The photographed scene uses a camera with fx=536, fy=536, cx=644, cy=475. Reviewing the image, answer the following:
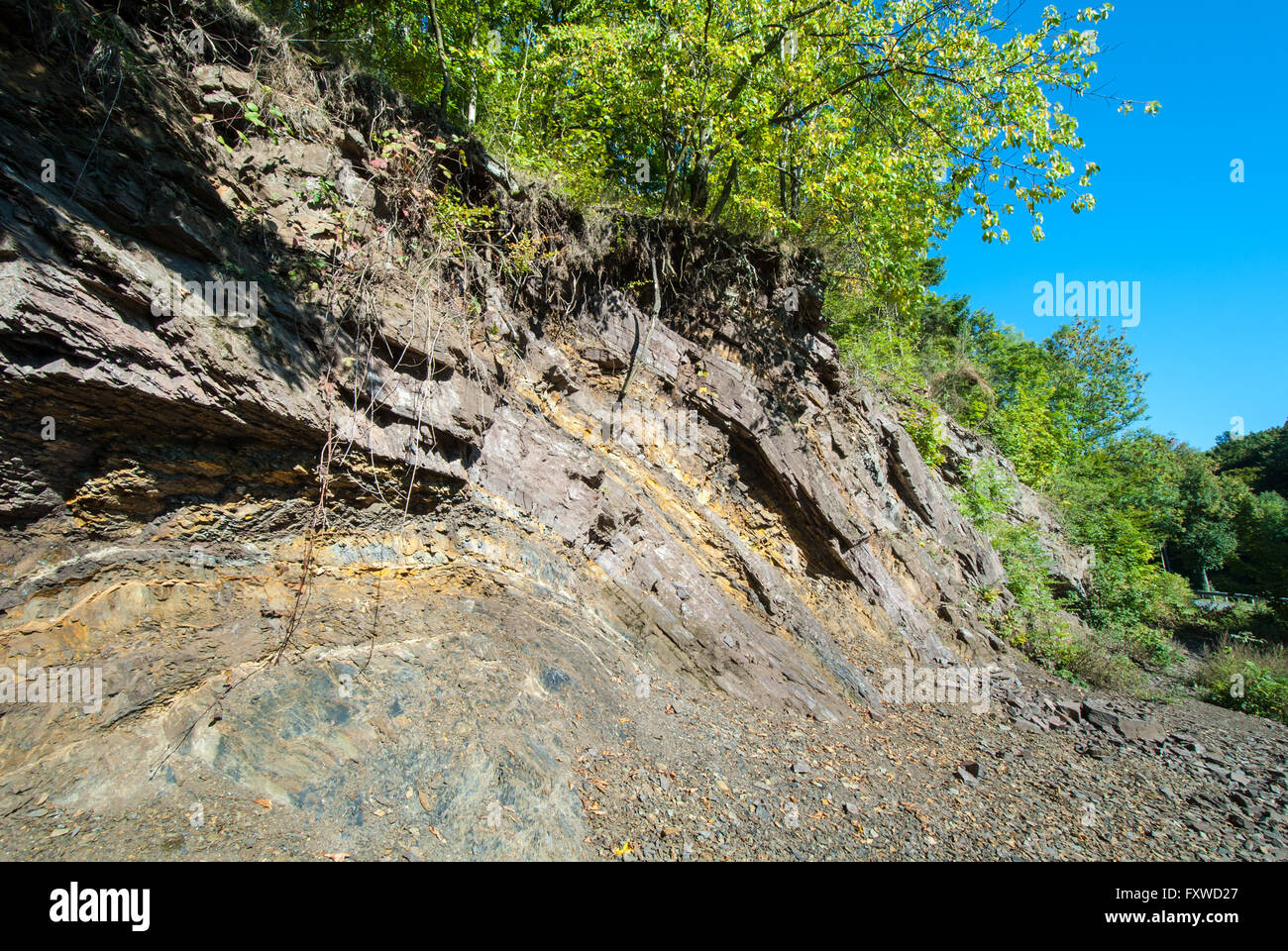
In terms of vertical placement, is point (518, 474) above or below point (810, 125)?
below

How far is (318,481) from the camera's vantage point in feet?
13.4

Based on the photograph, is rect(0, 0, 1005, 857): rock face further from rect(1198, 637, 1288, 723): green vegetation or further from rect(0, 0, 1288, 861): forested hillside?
rect(1198, 637, 1288, 723): green vegetation

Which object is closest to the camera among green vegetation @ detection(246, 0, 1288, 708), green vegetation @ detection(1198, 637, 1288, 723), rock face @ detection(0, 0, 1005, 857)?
rock face @ detection(0, 0, 1005, 857)

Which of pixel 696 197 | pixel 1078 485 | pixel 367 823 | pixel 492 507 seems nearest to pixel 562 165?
pixel 696 197

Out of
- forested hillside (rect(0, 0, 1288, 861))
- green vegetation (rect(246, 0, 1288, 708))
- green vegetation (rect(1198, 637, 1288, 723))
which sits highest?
green vegetation (rect(246, 0, 1288, 708))

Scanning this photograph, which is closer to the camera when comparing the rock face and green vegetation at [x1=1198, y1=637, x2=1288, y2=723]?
the rock face

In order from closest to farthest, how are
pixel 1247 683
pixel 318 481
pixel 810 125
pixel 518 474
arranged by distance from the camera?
pixel 318 481
pixel 518 474
pixel 810 125
pixel 1247 683

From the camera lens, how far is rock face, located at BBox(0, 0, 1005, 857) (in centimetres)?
304

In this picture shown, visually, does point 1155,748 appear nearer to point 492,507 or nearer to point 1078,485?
point 492,507

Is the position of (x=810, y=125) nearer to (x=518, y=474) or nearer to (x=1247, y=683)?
(x=518, y=474)

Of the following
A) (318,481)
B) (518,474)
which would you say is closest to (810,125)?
(518,474)

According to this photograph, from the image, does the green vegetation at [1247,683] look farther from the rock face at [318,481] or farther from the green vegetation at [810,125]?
the rock face at [318,481]

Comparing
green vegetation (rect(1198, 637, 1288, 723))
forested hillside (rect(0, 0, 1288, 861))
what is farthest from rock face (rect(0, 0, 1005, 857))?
green vegetation (rect(1198, 637, 1288, 723))

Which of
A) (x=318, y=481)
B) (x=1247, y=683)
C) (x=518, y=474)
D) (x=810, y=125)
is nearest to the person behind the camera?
(x=318, y=481)
